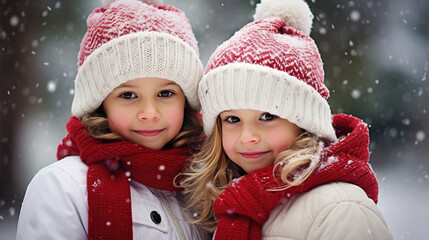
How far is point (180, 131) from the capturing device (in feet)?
7.23

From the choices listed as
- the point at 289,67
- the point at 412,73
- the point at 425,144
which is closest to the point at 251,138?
the point at 289,67

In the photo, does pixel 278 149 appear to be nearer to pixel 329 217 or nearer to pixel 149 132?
pixel 329 217

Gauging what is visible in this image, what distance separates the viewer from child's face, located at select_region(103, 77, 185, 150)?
194 centimetres

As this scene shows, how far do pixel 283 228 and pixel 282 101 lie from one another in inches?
19.8

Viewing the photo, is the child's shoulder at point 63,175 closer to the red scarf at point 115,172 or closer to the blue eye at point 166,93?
the red scarf at point 115,172

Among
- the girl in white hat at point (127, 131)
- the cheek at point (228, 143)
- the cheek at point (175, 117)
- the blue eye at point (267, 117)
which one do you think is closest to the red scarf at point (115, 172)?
the girl in white hat at point (127, 131)

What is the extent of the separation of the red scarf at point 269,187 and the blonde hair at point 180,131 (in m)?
0.49

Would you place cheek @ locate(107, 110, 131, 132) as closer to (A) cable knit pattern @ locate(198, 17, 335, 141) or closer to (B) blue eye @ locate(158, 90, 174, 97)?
(B) blue eye @ locate(158, 90, 174, 97)

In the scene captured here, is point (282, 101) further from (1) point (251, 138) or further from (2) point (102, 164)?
(2) point (102, 164)

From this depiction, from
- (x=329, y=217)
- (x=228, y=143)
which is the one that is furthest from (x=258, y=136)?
(x=329, y=217)

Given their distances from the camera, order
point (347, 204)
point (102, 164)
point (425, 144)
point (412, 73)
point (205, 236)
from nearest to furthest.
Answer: point (347, 204)
point (102, 164)
point (205, 236)
point (412, 73)
point (425, 144)

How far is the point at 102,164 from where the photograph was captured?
188 centimetres

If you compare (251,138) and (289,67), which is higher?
(289,67)

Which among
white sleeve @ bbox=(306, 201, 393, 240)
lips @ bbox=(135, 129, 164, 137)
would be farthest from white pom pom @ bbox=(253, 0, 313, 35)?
white sleeve @ bbox=(306, 201, 393, 240)
